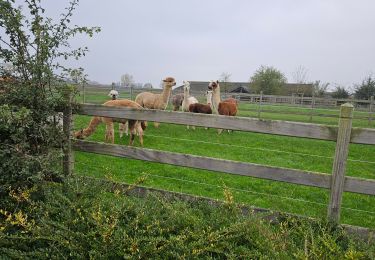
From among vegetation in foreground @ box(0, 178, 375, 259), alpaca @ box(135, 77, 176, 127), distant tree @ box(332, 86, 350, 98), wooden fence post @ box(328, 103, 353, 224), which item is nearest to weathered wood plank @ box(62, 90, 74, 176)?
vegetation in foreground @ box(0, 178, 375, 259)

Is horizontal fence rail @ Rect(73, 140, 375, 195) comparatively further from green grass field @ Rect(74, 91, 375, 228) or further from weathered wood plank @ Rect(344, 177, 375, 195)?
green grass field @ Rect(74, 91, 375, 228)

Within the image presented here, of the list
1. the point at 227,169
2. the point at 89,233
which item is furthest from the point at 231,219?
the point at 89,233

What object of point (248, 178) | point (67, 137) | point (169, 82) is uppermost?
point (169, 82)

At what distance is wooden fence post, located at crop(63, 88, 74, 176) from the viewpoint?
14.0 feet

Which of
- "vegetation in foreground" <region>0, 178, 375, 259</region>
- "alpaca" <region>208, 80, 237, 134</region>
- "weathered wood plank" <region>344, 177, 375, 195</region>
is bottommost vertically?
"vegetation in foreground" <region>0, 178, 375, 259</region>

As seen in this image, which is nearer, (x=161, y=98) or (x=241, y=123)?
(x=241, y=123)

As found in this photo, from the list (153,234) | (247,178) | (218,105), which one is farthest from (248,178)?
(218,105)

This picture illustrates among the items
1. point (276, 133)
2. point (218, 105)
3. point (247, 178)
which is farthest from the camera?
point (218, 105)

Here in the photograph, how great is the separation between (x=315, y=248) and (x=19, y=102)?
3.59 m

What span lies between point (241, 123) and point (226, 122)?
18 centimetres

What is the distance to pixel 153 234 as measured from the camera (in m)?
3.07

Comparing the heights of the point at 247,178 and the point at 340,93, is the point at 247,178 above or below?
below

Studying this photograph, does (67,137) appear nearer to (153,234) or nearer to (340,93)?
(153,234)

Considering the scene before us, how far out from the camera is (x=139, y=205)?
354cm
